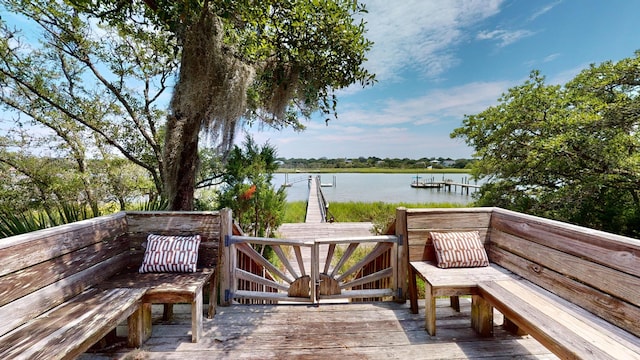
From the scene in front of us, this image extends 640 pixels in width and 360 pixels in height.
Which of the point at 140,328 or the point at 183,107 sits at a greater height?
the point at 183,107

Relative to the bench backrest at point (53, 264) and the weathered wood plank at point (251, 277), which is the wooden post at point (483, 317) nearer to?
the weathered wood plank at point (251, 277)

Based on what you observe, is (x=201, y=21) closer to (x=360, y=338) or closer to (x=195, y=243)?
(x=195, y=243)

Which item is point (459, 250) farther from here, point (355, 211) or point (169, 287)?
point (355, 211)

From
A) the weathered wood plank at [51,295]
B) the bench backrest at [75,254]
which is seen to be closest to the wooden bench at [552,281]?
the bench backrest at [75,254]

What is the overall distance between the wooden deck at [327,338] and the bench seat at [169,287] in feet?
0.54

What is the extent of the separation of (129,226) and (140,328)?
882 mm

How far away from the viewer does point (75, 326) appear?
1244 mm

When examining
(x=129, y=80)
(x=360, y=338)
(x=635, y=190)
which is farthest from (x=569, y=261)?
(x=129, y=80)

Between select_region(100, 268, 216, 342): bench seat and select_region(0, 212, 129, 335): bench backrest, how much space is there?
0.17 meters

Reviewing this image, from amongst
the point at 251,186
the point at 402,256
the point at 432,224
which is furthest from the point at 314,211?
the point at 432,224

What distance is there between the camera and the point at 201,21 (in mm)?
2410

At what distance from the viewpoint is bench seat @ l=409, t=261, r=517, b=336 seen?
174 cm

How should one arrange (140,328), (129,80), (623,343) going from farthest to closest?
1. (129,80)
2. (140,328)
3. (623,343)

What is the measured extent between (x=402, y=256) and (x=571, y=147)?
4255 millimetres
